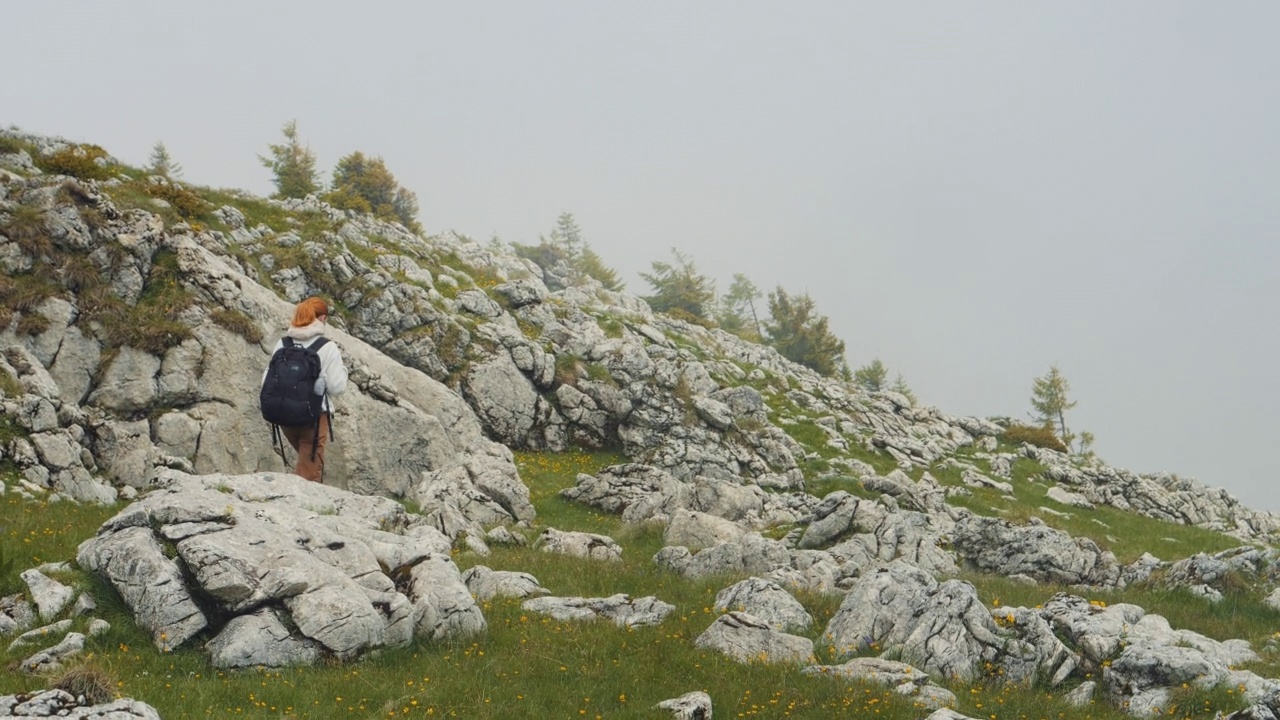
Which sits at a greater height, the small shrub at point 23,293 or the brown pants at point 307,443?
the small shrub at point 23,293

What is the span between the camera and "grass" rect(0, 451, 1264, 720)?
892 centimetres

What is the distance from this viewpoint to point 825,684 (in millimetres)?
10031

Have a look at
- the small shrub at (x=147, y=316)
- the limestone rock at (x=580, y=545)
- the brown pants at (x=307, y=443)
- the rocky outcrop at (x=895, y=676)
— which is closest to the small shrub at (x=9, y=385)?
the small shrub at (x=147, y=316)

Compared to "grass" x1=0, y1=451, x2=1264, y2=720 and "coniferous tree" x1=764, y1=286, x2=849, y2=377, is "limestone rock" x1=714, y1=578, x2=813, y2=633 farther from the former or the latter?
"coniferous tree" x1=764, y1=286, x2=849, y2=377

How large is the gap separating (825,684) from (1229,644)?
8026mm

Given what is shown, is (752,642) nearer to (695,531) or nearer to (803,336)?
(695,531)

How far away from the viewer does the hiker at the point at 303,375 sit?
48.3 feet

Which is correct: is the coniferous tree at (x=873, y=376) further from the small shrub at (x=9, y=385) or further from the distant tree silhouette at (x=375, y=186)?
the small shrub at (x=9, y=385)

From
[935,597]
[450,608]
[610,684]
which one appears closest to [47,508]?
[450,608]

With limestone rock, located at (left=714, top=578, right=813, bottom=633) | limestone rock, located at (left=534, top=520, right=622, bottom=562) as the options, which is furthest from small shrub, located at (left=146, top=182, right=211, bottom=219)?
limestone rock, located at (left=714, top=578, right=813, bottom=633)

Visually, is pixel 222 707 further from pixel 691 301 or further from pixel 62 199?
pixel 691 301

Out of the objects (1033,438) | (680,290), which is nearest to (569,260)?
(680,290)

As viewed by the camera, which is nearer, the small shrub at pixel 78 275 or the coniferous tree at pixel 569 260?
the small shrub at pixel 78 275

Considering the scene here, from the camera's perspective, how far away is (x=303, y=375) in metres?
14.8
